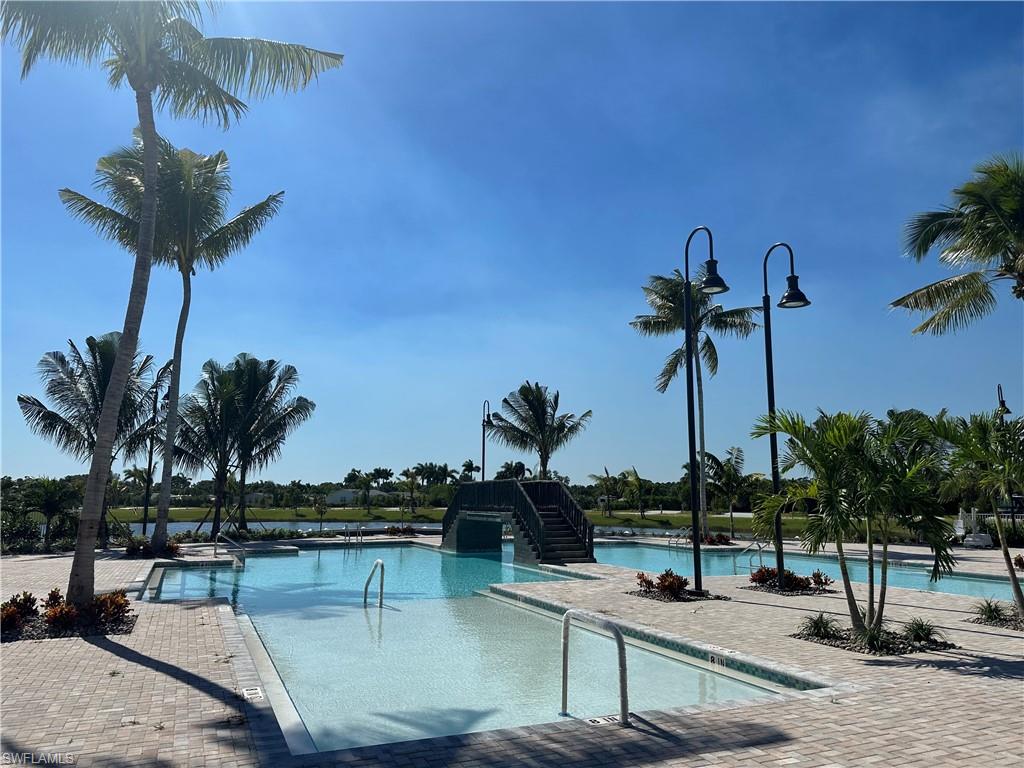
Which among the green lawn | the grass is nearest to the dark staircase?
the grass

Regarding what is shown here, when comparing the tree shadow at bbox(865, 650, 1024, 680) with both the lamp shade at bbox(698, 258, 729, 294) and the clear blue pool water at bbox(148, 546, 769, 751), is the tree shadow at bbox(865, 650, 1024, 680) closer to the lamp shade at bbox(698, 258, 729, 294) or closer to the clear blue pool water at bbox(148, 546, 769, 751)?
the clear blue pool water at bbox(148, 546, 769, 751)

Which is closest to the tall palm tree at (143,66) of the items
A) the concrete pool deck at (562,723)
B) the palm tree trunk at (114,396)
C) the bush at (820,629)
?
the palm tree trunk at (114,396)

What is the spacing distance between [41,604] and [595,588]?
1031 centimetres

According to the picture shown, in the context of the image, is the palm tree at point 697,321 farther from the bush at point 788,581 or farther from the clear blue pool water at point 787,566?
the bush at point 788,581

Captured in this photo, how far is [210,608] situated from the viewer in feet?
40.2

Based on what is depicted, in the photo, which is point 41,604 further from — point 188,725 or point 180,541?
point 180,541

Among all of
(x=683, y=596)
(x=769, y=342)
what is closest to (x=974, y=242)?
(x=769, y=342)

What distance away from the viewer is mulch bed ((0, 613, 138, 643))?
9.36 meters

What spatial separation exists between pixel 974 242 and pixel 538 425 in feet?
81.3

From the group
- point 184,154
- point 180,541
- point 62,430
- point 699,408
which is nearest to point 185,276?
point 184,154

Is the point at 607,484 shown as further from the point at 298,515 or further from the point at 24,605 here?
the point at 24,605

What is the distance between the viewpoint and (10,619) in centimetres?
976

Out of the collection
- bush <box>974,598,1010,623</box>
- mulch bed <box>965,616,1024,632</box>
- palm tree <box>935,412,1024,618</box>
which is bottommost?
mulch bed <box>965,616,1024,632</box>

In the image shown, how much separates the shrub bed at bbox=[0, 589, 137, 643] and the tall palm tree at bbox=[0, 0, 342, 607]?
1.67ft
